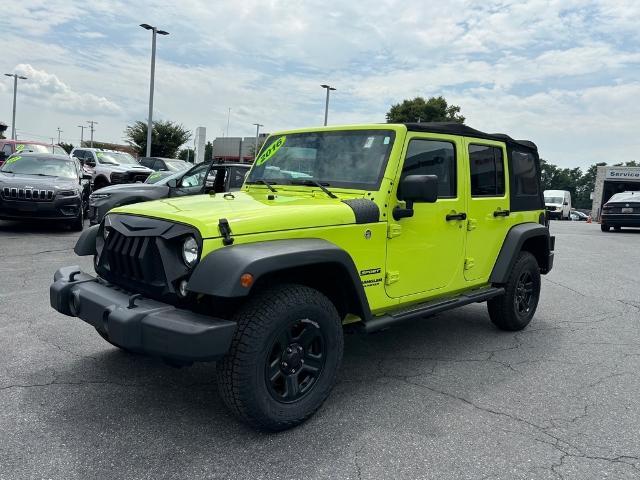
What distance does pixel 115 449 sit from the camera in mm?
2744

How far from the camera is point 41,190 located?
9.76 metres

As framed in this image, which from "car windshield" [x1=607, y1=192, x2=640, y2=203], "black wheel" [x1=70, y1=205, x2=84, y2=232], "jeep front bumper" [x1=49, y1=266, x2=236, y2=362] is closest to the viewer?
"jeep front bumper" [x1=49, y1=266, x2=236, y2=362]

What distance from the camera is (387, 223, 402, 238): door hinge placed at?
3.54 meters

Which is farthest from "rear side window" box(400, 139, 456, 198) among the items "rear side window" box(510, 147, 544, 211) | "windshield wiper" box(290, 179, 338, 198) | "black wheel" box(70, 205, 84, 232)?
"black wheel" box(70, 205, 84, 232)

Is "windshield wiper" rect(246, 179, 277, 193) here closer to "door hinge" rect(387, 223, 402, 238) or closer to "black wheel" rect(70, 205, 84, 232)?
"door hinge" rect(387, 223, 402, 238)

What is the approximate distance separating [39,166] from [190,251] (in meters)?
9.61

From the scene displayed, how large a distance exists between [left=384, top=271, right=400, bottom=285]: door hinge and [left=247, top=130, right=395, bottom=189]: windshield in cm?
59

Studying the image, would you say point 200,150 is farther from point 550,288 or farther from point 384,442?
point 384,442

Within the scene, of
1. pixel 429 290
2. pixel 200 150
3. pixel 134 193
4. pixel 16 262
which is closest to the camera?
pixel 429 290

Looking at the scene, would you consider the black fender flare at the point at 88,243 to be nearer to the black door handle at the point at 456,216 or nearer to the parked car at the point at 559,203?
the black door handle at the point at 456,216

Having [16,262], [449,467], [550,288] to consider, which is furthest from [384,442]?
[16,262]

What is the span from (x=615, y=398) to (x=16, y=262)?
7.24 meters

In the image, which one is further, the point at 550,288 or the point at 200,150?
the point at 200,150

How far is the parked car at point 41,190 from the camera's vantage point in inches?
380
